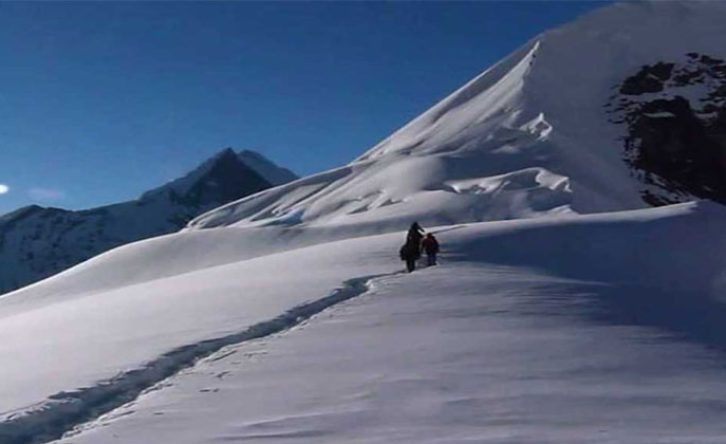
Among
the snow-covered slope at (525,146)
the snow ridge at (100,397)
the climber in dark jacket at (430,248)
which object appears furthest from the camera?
the snow-covered slope at (525,146)

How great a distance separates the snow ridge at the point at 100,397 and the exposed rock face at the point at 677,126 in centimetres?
5735

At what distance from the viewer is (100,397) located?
12250 mm

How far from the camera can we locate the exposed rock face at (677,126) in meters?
76.8

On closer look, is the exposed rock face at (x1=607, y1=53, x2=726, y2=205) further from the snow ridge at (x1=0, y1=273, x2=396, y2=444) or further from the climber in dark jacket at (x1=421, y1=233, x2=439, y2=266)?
the snow ridge at (x1=0, y1=273, x2=396, y2=444)

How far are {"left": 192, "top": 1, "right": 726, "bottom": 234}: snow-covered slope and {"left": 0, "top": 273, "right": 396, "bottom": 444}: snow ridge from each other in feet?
117

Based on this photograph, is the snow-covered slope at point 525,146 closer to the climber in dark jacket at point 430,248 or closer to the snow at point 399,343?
the snow at point 399,343

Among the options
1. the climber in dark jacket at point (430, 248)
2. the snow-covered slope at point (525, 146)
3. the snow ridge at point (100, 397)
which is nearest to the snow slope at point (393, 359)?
the snow ridge at point (100, 397)

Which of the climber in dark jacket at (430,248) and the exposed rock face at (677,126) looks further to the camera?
the exposed rock face at (677,126)

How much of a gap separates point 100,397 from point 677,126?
256 ft

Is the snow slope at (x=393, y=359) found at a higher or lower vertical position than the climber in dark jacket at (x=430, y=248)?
lower

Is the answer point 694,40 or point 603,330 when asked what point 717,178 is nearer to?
point 694,40

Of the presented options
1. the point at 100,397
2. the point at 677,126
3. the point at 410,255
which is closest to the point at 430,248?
the point at 410,255

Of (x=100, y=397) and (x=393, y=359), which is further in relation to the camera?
(x=393, y=359)

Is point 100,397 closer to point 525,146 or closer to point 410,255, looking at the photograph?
point 410,255
